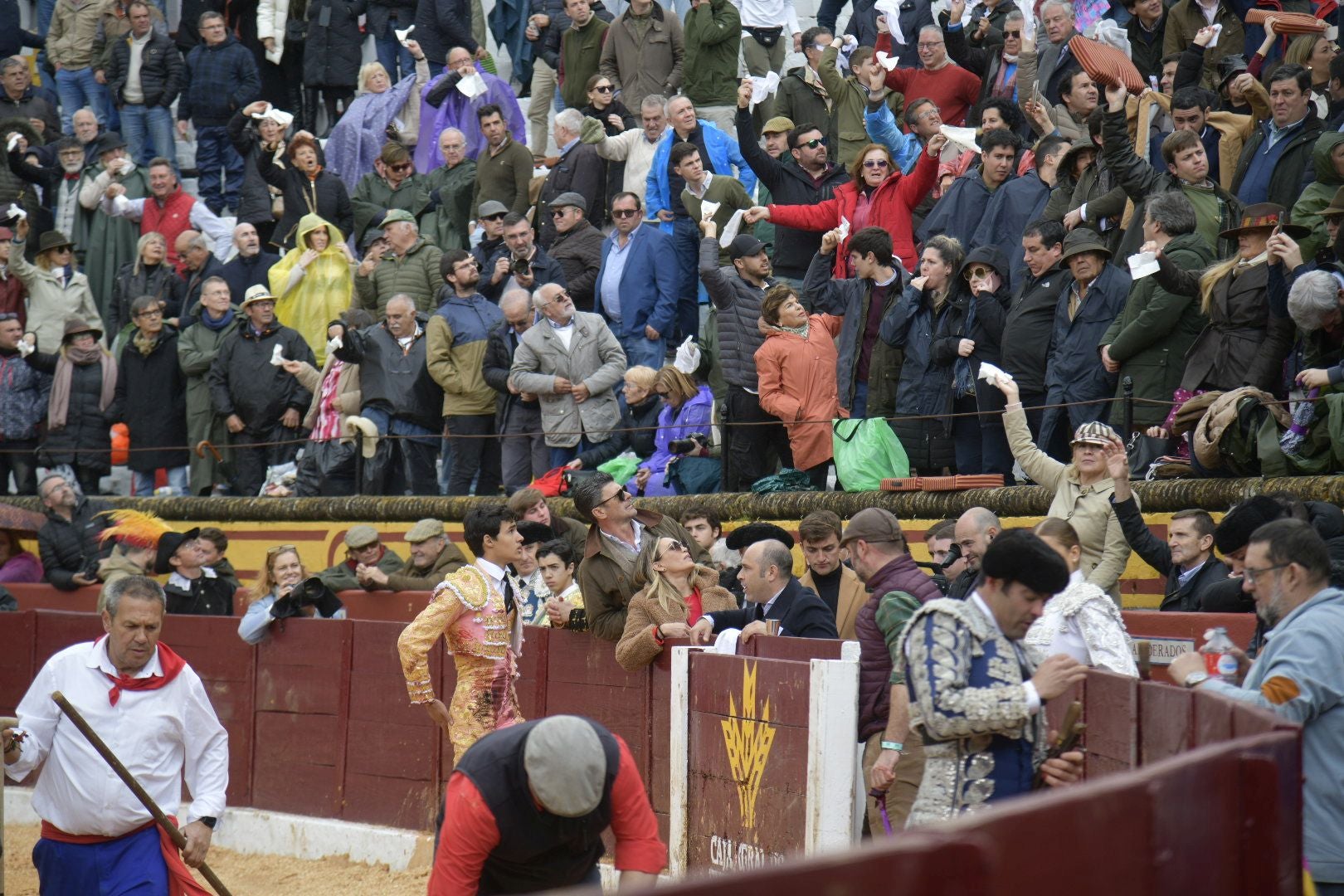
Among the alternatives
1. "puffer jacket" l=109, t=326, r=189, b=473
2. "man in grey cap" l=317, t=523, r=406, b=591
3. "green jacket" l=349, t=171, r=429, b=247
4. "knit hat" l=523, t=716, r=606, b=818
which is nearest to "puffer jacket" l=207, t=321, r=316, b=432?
Answer: "puffer jacket" l=109, t=326, r=189, b=473

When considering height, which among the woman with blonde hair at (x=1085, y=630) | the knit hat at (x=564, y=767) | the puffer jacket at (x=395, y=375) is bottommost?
the knit hat at (x=564, y=767)

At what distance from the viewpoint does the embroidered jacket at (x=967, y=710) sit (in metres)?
4.96

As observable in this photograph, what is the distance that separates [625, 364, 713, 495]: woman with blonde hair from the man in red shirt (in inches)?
131

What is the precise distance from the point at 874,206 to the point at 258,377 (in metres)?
A: 5.39

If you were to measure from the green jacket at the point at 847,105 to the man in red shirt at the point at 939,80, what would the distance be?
192 millimetres

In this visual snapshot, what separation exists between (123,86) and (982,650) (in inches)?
660

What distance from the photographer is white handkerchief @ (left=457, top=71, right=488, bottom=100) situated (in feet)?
55.2

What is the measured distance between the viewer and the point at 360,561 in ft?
42.2

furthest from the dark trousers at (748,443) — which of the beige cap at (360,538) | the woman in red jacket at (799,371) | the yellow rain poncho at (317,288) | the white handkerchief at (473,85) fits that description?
the white handkerchief at (473,85)

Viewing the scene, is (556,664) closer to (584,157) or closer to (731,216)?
(731,216)

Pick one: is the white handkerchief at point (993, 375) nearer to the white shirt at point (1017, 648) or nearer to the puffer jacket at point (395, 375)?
the white shirt at point (1017, 648)

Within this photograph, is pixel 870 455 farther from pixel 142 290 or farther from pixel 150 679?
pixel 142 290

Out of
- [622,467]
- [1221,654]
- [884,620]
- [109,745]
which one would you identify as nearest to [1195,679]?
[1221,654]

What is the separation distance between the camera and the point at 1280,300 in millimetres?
8820
